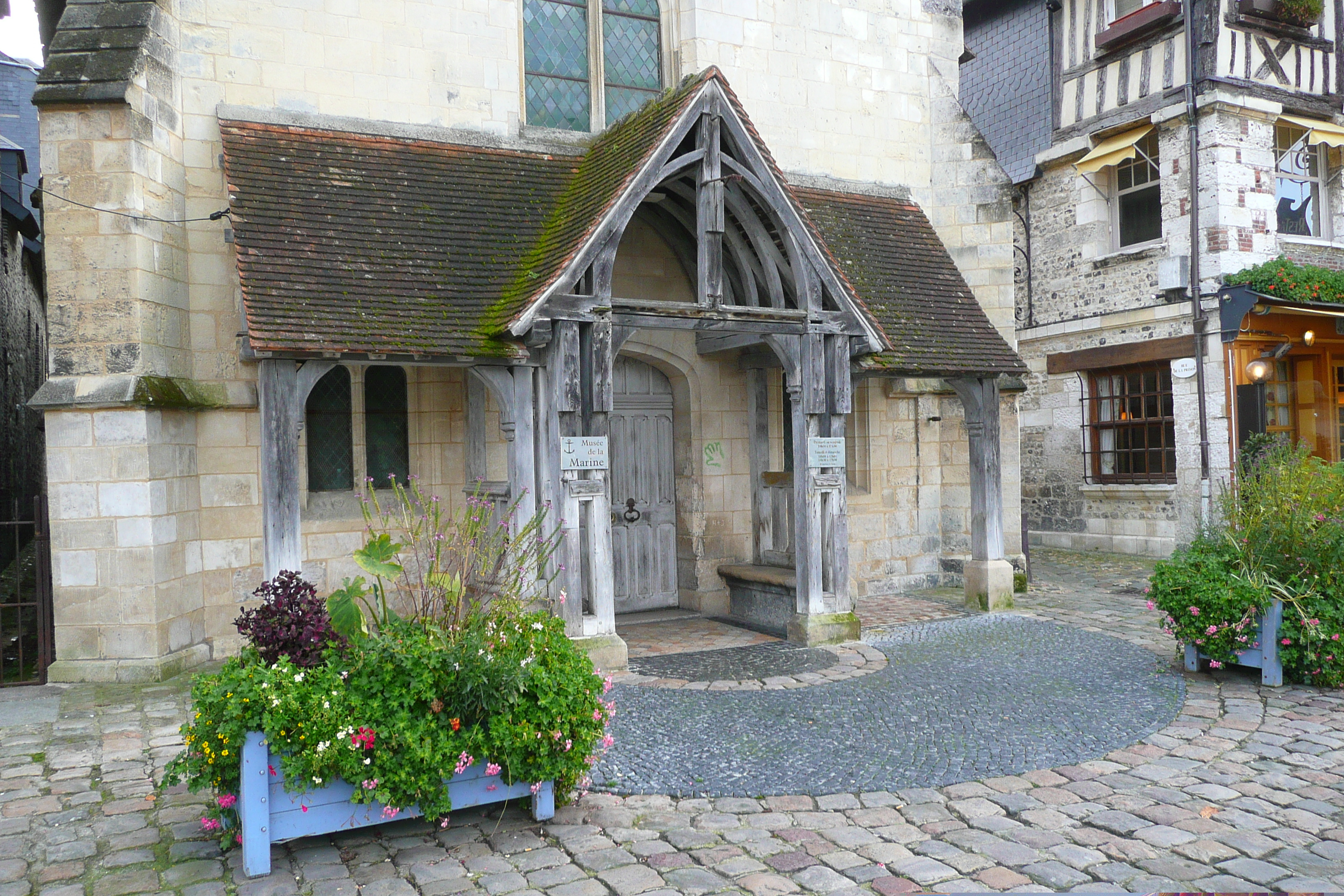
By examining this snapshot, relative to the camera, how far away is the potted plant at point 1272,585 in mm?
6602

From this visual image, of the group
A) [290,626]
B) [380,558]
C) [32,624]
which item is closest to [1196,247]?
[380,558]

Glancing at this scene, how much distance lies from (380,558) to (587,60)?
22.7ft

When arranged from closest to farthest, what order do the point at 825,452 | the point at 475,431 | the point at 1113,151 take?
the point at 825,452, the point at 475,431, the point at 1113,151

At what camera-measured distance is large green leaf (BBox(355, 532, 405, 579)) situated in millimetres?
4727

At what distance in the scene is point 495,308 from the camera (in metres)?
7.64

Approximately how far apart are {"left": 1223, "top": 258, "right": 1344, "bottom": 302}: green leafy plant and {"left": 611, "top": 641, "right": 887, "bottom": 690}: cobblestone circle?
26.5 ft

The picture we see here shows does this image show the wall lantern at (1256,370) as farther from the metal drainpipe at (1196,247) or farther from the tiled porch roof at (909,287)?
the tiled porch roof at (909,287)

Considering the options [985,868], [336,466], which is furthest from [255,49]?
[985,868]

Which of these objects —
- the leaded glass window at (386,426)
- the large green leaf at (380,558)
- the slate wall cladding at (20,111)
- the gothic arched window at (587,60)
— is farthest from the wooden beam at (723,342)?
the slate wall cladding at (20,111)

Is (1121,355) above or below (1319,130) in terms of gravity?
below

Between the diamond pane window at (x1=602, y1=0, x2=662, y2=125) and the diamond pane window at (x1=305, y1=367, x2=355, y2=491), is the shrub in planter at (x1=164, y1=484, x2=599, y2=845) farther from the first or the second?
the diamond pane window at (x1=602, y1=0, x2=662, y2=125)

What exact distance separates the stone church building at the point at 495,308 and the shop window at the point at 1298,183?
570 cm

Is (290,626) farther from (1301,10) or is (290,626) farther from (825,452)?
(1301,10)

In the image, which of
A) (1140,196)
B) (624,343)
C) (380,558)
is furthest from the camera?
(1140,196)
